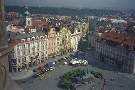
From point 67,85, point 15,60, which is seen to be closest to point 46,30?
point 15,60

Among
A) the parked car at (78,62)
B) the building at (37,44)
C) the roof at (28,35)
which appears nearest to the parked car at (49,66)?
the building at (37,44)

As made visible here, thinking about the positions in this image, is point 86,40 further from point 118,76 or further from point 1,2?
point 1,2

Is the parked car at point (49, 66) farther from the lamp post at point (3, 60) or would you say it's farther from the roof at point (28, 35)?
the lamp post at point (3, 60)

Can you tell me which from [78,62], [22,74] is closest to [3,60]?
[22,74]

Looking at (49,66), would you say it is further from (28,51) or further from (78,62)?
(78,62)

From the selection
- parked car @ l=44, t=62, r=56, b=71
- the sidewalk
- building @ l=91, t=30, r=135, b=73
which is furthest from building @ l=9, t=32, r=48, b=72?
building @ l=91, t=30, r=135, b=73

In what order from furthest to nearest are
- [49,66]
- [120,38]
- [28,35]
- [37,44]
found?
[120,38] < [37,44] < [28,35] < [49,66]

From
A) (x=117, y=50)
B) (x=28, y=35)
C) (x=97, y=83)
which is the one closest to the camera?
(x=97, y=83)

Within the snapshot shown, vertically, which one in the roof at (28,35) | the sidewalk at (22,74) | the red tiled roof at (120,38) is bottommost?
the sidewalk at (22,74)
